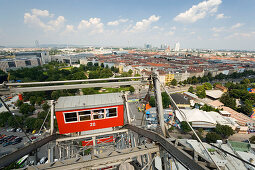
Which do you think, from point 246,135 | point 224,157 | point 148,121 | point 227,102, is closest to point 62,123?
point 224,157

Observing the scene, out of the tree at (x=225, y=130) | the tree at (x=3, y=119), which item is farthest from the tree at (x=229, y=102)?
the tree at (x=3, y=119)

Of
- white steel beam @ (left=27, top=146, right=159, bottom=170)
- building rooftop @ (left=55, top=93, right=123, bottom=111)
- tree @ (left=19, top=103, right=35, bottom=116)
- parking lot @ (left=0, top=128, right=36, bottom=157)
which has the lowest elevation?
parking lot @ (left=0, top=128, right=36, bottom=157)

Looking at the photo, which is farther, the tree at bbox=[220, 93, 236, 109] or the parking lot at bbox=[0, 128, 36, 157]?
the tree at bbox=[220, 93, 236, 109]

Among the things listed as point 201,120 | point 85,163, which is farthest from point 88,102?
point 201,120

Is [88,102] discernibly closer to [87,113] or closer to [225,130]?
[87,113]

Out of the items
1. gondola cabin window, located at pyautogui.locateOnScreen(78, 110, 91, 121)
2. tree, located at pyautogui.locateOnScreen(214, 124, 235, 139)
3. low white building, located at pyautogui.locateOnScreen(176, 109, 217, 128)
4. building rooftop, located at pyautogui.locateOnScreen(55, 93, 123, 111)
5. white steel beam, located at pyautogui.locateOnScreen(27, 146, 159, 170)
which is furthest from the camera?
low white building, located at pyautogui.locateOnScreen(176, 109, 217, 128)

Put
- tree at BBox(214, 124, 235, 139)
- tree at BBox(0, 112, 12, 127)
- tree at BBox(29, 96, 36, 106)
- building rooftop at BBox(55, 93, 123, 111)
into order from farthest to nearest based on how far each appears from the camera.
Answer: tree at BBox(29, 96, 36, 106), tree at BBox(0, 112, 12, 127), tree at BBox(214, 124, 235, 139), building rooftop at BBox(55, 93, 123, 111)

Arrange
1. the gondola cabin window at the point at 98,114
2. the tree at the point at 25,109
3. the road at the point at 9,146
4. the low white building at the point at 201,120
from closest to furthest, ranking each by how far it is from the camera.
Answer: the gondola cabin window at the point at 98,114 < the road at the point at 9,146 < the low white building at the point at 201,120 < the tree at the point at 25,109

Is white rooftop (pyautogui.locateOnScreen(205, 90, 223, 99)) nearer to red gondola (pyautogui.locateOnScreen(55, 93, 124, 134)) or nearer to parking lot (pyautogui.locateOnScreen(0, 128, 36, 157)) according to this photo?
red gondola (pyautogui.locateOnScreen(55, 93, 124, 134))

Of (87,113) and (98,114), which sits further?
(98,114)

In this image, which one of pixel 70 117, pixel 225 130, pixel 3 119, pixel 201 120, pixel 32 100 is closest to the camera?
pixel 70 117

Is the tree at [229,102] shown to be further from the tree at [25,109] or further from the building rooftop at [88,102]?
the tree at [25,109]

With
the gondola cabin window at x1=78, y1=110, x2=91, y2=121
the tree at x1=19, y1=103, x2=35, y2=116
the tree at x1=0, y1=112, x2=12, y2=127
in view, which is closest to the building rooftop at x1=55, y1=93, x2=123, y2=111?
the gondola cabin window at x1=78, y1=110, x2=91, y2=121
